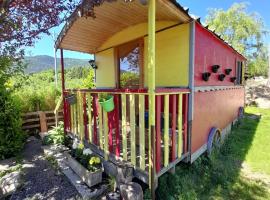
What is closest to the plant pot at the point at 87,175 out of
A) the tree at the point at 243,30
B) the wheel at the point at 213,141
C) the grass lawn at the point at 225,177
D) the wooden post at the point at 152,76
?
the wooden post at the point at 152,76

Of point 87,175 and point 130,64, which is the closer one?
point 87,175

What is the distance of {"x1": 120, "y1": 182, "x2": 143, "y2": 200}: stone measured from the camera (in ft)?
8.65

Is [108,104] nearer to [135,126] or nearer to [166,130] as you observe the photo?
[135,126]

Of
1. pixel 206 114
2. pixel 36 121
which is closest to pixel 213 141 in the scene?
pixel 206 114

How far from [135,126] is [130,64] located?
7.57ft

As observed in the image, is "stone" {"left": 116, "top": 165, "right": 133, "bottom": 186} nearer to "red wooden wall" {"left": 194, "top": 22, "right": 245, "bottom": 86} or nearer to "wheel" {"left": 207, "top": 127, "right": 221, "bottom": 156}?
"red wooden wall" {"left": 194, "top": 22, "right": 245, "bottom": 86}

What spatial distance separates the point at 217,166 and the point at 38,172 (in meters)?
3.87

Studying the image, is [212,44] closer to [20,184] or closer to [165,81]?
[165,81]

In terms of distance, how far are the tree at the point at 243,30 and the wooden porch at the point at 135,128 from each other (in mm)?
16541

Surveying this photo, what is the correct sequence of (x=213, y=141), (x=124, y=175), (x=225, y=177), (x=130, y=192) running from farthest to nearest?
(x=213, y=141)
(x=225, y=177)
(x=124, y=175)
(x=130, y=192)

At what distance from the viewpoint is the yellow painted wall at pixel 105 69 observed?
601 cm

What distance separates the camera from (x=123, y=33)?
208 inches

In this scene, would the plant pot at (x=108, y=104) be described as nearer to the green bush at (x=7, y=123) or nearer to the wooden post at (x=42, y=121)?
the green bush at (x=7, y=123)

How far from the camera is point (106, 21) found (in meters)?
4.54
